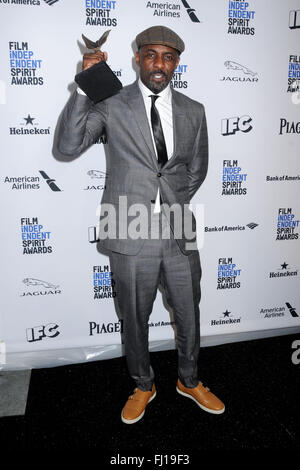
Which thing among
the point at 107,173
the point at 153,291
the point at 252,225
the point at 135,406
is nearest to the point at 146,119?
the point at 107,173

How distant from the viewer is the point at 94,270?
107 inches

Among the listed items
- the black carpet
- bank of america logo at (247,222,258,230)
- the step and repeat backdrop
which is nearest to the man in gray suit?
the black carpet

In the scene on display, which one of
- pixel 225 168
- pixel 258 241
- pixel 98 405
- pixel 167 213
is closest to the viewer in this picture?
pixel 167 213

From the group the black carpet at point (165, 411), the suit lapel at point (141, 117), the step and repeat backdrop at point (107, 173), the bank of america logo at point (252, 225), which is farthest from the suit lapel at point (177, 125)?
the black carpet at point (165, 411)

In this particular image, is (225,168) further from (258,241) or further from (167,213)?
(167,213)

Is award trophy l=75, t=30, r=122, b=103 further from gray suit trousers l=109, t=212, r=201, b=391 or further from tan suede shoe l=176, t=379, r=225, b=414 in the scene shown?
tan suede shoe l=176, t=379, r=225, b=414

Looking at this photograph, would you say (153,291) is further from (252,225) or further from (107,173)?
(252,225)

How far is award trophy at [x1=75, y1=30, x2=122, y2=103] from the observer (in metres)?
1.67

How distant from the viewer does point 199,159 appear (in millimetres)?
2178

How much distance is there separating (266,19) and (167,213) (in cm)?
160

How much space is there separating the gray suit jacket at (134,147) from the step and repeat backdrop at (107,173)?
55cm

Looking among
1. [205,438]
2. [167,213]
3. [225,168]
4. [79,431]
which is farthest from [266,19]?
[79,431]

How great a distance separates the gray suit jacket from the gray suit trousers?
0.06 meters

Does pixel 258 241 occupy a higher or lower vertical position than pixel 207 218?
lower
